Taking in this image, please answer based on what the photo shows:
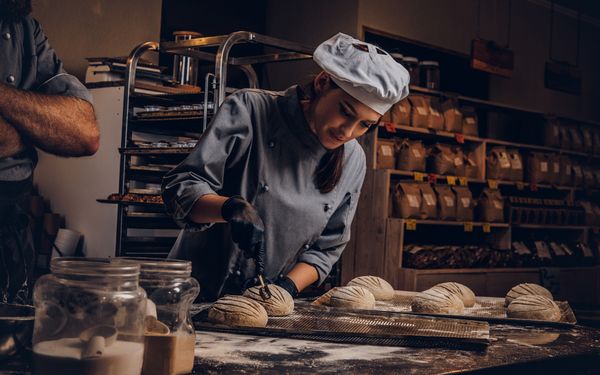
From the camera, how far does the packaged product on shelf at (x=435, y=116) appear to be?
6.11m

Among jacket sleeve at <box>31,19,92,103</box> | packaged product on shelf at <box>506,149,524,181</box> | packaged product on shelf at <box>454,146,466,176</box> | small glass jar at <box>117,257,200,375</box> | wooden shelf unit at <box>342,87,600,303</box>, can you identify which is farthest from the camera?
packaged product on shelf at <box>506,149,524,181</box>

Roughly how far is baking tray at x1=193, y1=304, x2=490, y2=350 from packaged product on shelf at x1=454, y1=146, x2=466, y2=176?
14.9 ft

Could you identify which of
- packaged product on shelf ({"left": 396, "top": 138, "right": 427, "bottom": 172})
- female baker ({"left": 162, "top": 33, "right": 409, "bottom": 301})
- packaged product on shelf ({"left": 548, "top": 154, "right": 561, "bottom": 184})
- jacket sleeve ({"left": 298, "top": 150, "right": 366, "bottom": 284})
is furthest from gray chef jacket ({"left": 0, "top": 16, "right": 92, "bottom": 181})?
packaged product on shelf ({"left": 548, "top": 154, "right": 561, "bottom": 184})

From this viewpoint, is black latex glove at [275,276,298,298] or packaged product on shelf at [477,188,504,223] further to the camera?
packaged product on shelf at [477,188,504,223]

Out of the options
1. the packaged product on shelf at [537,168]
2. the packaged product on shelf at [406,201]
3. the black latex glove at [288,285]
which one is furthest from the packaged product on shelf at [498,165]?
the black latex glove at [288,285]

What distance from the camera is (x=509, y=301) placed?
2.37 meters

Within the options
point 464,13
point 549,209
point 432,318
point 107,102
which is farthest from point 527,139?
point 432,318

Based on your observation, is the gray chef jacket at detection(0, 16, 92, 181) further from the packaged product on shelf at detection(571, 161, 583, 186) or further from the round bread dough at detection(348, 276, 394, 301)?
the packaged product on shelf at detection(571, 161, 583, 186)

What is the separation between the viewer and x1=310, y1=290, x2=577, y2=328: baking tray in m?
2.01

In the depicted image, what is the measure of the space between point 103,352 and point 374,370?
0.52 m

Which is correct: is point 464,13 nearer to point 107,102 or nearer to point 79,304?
point 107,102

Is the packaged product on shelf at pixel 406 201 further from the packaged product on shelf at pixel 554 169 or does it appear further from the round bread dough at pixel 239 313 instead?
the round bread dough at pixel 239 313

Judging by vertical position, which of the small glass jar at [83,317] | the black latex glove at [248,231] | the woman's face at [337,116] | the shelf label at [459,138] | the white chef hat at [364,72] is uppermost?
the shelf label at [459,138]

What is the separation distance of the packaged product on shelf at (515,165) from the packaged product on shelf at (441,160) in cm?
79
